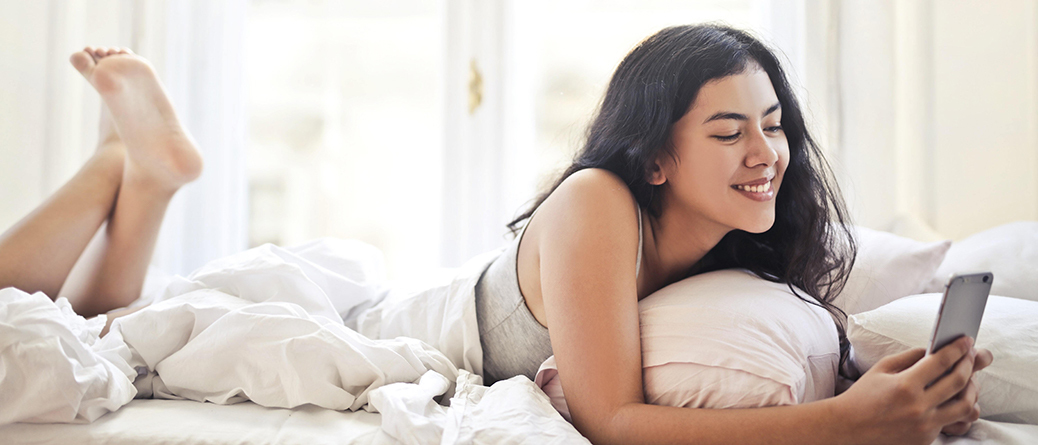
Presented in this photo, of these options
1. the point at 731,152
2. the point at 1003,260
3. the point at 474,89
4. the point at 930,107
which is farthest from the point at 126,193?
the point at 930,107

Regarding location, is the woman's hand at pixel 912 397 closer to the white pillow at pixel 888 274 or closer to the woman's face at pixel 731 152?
the woman's face at pixel 731 152

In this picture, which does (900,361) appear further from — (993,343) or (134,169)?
(134,169)

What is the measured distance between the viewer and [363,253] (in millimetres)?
1325

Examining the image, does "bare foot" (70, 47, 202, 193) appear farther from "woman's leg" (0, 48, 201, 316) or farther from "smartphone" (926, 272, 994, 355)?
"smartphone" (926, 272, 994, 355)

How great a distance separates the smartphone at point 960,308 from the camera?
61 cm

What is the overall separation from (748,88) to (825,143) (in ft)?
3.36

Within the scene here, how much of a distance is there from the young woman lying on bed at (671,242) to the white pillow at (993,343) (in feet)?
0.29

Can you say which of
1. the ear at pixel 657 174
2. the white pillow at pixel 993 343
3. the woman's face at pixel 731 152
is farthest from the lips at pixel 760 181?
the white pillow at pixel 993 343

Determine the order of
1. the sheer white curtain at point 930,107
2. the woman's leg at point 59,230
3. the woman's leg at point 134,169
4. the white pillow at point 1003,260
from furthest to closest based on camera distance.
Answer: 1. the sheer white curtain at point 930,107
2. the woman's leg at point 134,169
3. the woman's leg at point 59,230
4. the white pillow at point 1003,260

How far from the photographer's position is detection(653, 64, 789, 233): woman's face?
861mm

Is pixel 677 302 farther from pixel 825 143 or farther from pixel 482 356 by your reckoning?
pixel 825 143

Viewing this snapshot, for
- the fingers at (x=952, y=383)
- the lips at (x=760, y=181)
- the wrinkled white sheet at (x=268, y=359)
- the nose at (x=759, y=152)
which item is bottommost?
the wrinkled white sheet at (x=268, y=359)

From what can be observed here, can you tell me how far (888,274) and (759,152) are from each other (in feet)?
1.49

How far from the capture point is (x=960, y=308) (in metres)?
0.63
